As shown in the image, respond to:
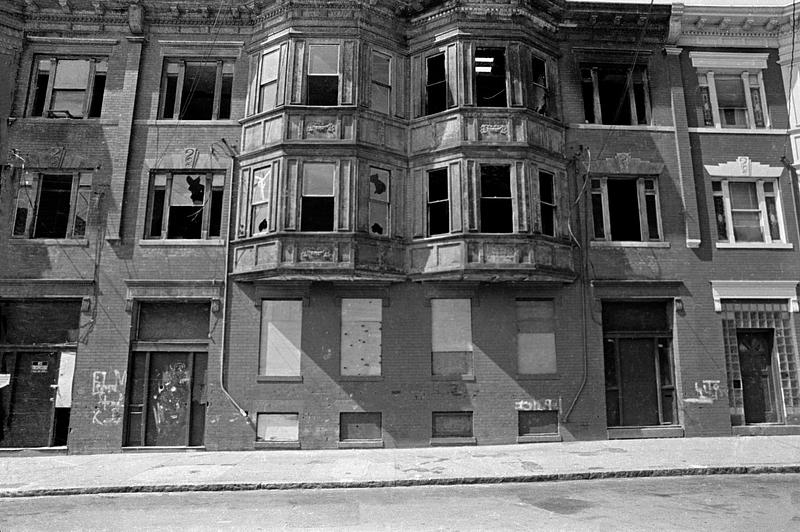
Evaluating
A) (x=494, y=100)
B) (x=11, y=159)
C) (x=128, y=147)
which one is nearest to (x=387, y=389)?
(x=494, y=100)

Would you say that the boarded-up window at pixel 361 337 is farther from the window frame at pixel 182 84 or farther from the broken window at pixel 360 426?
the window frame at pixel 182 84

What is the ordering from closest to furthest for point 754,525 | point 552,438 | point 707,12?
1. point 754,525
2. point 552,438
3. point 707,12

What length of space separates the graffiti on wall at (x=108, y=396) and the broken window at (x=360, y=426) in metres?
5.54

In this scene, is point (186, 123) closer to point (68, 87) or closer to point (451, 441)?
point (68, 87)

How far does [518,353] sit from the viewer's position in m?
15.0

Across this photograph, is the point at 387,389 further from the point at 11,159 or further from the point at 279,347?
the point at 11,159

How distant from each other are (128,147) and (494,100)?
33.0 feet

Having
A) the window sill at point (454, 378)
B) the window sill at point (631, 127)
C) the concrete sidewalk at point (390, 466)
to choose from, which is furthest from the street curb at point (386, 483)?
the window sill at point (631, 127)

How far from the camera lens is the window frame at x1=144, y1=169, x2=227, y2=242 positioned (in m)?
15.2

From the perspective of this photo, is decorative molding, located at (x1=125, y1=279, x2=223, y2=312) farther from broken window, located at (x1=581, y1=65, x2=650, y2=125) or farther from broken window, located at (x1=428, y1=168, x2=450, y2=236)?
broken window, located at (x1=581, y1=65, x2=650, y2=125)

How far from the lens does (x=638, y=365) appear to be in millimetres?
15469

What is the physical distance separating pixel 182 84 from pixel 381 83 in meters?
5.70

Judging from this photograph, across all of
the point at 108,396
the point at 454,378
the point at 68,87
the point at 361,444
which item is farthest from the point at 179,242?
the point at 454,378

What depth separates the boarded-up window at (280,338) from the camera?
47.8 ft
